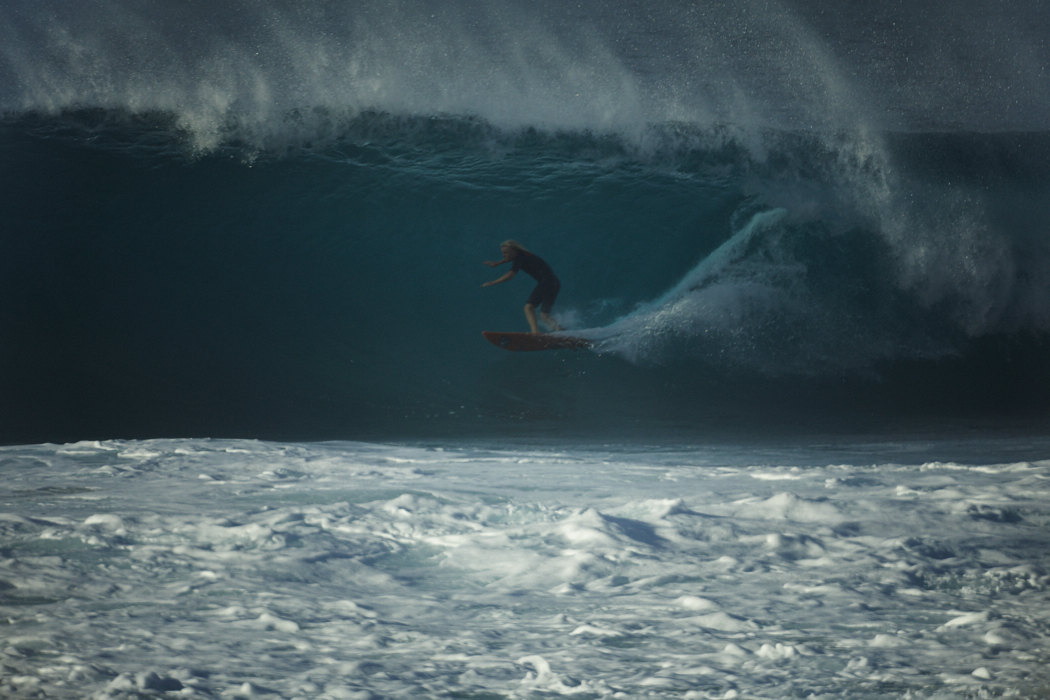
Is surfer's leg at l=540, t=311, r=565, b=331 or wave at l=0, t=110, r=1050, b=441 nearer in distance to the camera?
wave at l=0, t=110, r=1050, b=441

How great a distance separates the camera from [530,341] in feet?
19.1

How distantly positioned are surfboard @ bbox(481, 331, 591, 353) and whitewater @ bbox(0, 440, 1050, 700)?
7.61 feet

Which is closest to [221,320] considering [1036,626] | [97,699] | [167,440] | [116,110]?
[167,440]

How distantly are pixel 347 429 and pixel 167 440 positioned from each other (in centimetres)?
111

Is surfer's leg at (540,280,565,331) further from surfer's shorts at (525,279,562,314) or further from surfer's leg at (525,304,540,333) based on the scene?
surfer's leg at (525,304,540,333)

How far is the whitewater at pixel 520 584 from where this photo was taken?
57.9 inches

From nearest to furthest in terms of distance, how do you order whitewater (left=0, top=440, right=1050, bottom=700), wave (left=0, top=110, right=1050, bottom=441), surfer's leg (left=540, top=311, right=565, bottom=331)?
whitewater (left=0, top=440, right=1050, bottom=700)
wave (left=0, top=110, right=1050, bottom=441)
surfer's leg (left=540, top=311, right=565, bottom=331)

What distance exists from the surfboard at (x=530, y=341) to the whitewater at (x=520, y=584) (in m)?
2.32

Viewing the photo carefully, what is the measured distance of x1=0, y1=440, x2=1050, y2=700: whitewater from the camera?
1471 mm

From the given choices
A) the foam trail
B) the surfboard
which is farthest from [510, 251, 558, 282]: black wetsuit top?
the foam trail

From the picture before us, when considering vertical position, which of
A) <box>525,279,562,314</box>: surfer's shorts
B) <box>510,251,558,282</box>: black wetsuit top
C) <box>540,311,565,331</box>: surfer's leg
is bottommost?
<box>540,311,565,331</box>: surfer's leg

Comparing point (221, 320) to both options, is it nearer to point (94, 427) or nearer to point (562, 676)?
point (94, 427)

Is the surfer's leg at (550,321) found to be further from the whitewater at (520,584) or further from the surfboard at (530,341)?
the whitewater at (520,584)

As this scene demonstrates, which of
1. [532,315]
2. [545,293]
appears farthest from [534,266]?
[532,315]
